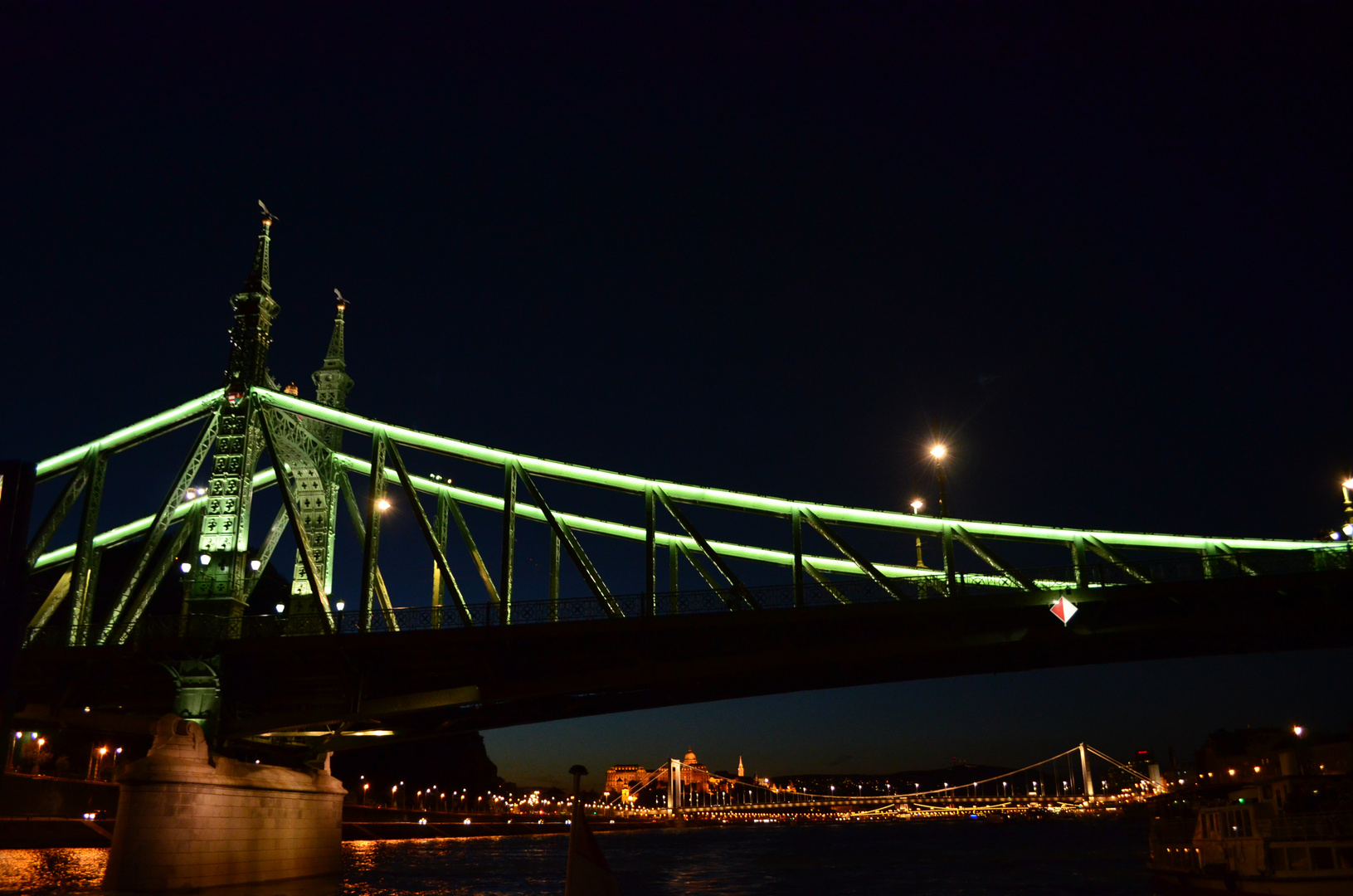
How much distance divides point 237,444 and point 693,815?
154 metres

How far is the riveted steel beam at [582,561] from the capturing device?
102 feet

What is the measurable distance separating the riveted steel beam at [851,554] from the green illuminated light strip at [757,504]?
636 millimetres

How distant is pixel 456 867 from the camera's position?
186 ft

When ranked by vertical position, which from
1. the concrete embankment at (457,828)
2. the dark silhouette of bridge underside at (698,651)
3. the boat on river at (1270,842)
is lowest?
the concrete embankment at (457,828)

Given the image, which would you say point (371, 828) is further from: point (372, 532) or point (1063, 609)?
point (1063, 609)

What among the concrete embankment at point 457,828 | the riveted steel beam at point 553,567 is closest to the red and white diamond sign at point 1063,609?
the riveted steel beam at point 553,567

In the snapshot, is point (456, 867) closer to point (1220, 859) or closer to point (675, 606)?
→ point (675, 606)

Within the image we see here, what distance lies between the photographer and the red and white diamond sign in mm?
31062

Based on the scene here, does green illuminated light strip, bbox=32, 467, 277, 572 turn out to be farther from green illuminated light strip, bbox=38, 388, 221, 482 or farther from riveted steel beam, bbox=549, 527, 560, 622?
riveted steel beam, bbox=549, 527, 560, 622

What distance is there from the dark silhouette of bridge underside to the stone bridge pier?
2353mm

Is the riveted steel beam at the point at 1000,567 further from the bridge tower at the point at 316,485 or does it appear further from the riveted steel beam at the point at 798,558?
the bridge tower at the point at 316,485

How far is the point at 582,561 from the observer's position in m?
32.3

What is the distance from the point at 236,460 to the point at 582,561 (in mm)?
13890

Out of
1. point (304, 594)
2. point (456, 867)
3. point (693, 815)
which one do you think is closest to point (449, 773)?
point (693, 815)
